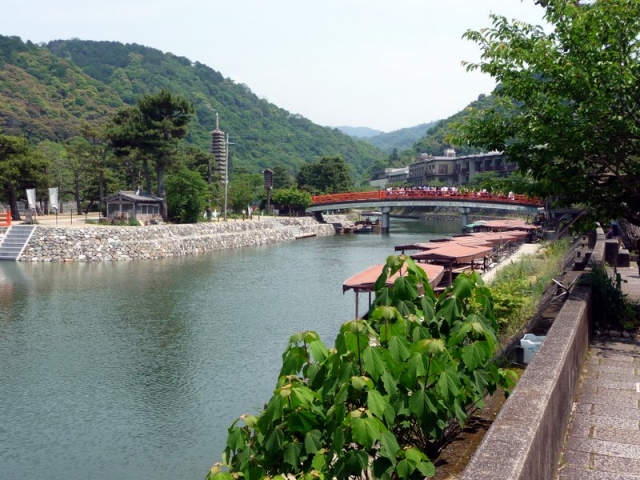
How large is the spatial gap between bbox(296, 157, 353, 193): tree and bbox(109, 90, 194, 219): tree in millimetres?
40310

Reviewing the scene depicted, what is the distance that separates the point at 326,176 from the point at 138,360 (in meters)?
74.4

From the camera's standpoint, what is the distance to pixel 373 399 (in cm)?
435

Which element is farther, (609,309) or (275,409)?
(609,309)

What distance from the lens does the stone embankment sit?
38.9 meters

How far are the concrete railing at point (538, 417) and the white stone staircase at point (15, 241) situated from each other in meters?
38.4

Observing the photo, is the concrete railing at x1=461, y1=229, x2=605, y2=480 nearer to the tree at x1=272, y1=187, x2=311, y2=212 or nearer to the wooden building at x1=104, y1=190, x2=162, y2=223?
the wooden building at x1=104, y1=190, x2=162, y2=223

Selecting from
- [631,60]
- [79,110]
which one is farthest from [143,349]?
[79,110]

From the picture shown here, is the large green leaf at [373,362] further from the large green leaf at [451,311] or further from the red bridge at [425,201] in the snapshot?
the red bridge at [425,201]

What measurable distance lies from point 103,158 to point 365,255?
25891 millimetres

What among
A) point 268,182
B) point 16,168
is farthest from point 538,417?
point 268,182

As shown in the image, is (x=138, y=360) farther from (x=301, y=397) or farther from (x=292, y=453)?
(x=301, y=397)

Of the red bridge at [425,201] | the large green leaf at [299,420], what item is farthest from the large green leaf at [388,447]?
the red bridge at [425,201]

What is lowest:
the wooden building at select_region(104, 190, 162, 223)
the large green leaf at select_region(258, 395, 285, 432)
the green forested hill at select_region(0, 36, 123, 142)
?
the large green leaf at select_region(258, 395, 285, 432)

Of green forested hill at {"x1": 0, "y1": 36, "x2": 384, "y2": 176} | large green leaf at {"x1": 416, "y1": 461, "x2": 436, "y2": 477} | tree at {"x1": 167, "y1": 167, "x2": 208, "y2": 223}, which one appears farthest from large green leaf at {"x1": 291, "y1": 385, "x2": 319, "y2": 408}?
green forested hill at {"x1": 0, "y1": 36, "x2": 384, "y2": 176}
